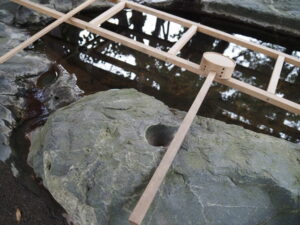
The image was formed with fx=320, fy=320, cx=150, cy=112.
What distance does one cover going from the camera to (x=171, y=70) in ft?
16.6

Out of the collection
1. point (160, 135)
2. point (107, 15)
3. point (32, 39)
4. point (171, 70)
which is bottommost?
point (171, 70)

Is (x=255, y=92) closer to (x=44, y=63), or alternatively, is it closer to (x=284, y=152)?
(x=284, y=152)

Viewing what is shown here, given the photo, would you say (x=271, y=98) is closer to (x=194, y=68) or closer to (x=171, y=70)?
(x=194, y=68)

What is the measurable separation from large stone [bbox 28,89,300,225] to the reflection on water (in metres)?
1.47

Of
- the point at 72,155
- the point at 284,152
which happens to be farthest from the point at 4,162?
the point at 284,152

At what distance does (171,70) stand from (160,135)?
217 cm

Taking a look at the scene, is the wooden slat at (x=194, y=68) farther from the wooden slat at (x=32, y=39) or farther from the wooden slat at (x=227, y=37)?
the wooden slat at (x=227, y=37)

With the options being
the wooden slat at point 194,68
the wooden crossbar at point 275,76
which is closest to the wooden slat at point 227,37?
the wooden crossbar at point 275,76

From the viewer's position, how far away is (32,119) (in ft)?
12.3

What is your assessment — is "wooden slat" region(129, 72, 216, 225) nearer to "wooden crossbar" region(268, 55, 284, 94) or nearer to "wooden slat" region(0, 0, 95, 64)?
"wooden crossbar" region(268, 55, 284, 94)

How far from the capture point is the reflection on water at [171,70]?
4500mm

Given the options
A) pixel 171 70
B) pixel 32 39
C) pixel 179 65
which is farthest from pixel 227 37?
pixel 32 39

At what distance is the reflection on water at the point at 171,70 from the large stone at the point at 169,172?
4.82 ft

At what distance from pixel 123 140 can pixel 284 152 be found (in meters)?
1.49
